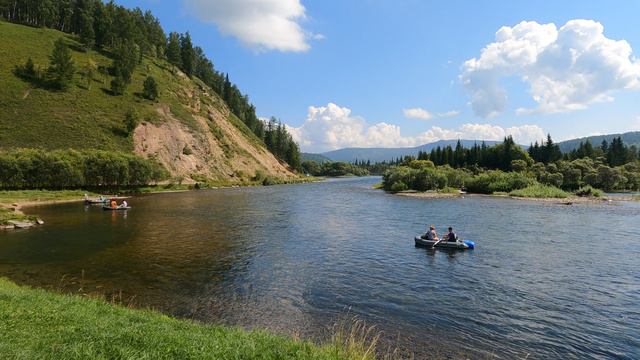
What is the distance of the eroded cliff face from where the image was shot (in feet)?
458

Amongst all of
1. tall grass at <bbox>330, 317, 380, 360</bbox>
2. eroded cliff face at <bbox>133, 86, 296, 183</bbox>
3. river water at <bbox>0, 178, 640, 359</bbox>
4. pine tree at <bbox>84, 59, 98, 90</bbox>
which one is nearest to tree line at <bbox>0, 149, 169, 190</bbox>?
eroded cliff face at <bbox>133, 86, 296, 183</bbox>

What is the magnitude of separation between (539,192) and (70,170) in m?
116

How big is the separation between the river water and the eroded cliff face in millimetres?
86691

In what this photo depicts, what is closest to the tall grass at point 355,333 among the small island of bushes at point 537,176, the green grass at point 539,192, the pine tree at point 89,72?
the green grass at point 539,192

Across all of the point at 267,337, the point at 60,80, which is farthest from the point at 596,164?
the point at 60,80

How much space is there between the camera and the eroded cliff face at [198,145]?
5502 inches

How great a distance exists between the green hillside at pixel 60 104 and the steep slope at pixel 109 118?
0.19 m

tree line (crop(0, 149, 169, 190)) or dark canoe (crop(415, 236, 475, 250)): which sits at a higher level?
tree line (crop(0, 149, 169, 190))

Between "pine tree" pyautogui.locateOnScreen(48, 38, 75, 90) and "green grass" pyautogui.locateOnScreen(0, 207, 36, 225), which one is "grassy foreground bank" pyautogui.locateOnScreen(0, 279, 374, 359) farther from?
"pine tree" pyautogui.locateOnScreen(48, 38, 75, 90)

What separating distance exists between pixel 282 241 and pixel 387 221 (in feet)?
71.1

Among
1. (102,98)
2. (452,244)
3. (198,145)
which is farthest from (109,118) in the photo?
(452,244)

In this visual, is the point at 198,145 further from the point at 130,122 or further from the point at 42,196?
the point at 42,196

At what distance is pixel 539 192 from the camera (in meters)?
108

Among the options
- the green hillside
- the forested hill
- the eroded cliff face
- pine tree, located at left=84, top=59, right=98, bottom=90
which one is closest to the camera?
the green hillside
